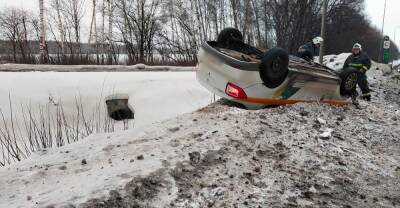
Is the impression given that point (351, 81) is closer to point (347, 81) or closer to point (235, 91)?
point (347, 81)

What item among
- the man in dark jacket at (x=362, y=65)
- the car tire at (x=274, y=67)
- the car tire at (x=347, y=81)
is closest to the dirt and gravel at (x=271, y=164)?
the car tire at (x=274, y=67)

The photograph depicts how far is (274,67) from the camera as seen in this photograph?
16.5ft

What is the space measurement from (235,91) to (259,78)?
370mm

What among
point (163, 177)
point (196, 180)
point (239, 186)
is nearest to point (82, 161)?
point (163, 177)

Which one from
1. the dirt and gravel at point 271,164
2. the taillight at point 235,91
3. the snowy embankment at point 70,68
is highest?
the snowy embankment at point 70,68

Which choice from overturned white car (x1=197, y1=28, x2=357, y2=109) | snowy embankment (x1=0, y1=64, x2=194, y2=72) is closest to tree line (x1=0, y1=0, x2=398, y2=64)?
snowy embankment (x1=0, y1=64, x2=194, y2=72)

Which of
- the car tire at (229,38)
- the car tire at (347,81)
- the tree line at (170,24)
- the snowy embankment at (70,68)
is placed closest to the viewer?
the car tire at (229,38)

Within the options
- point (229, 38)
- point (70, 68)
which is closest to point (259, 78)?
point (229, 38)

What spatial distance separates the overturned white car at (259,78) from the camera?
4.96 meters

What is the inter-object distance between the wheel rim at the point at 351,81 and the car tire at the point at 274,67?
1.98 m

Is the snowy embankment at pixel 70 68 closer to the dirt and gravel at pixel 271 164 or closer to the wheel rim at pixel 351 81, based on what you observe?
the dirt and gravel at pixel 271 164

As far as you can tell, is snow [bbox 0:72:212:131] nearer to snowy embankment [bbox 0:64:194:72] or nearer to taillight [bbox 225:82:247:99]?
snowy embankment [bbox 0:64:194:72]

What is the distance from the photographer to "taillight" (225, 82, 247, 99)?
16.5 ft

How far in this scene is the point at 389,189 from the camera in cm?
321
